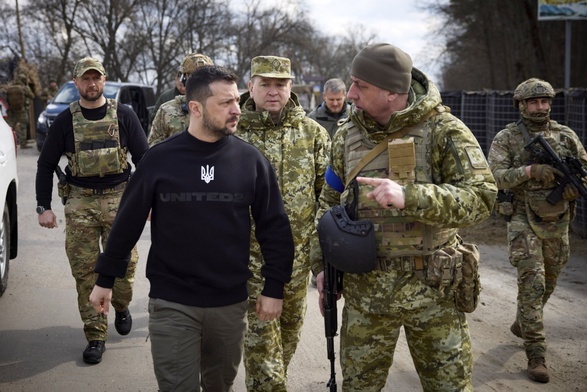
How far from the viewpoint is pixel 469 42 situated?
43.2 m

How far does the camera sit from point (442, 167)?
360 centimetres

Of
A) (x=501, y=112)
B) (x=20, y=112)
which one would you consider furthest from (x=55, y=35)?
(x=501, y=112)

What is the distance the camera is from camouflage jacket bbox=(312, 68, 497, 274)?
3.32 m

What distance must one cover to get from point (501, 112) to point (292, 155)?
899cm

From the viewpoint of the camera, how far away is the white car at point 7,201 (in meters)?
6.76

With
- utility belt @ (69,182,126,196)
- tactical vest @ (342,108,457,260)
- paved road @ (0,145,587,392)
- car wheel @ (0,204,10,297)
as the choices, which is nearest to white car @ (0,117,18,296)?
car wheel @ (0,204,10,297)

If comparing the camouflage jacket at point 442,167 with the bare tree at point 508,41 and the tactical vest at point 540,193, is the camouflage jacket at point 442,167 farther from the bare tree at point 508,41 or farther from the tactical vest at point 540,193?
the bare tree at point 508,41

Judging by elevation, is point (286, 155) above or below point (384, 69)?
below

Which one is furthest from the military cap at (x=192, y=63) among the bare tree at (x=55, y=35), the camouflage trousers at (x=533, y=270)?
the bare tree at (x=55, y=35)

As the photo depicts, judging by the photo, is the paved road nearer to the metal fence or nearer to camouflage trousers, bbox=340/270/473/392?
camouflage trousers, bbox=340/270/473/392

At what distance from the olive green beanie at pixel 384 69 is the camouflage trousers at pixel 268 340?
58.0 inches

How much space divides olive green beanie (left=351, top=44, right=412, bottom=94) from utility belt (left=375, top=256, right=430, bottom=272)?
2.55 feet

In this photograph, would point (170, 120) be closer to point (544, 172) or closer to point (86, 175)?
point (86, 175)

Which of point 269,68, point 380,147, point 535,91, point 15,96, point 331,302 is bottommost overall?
point 331,302
